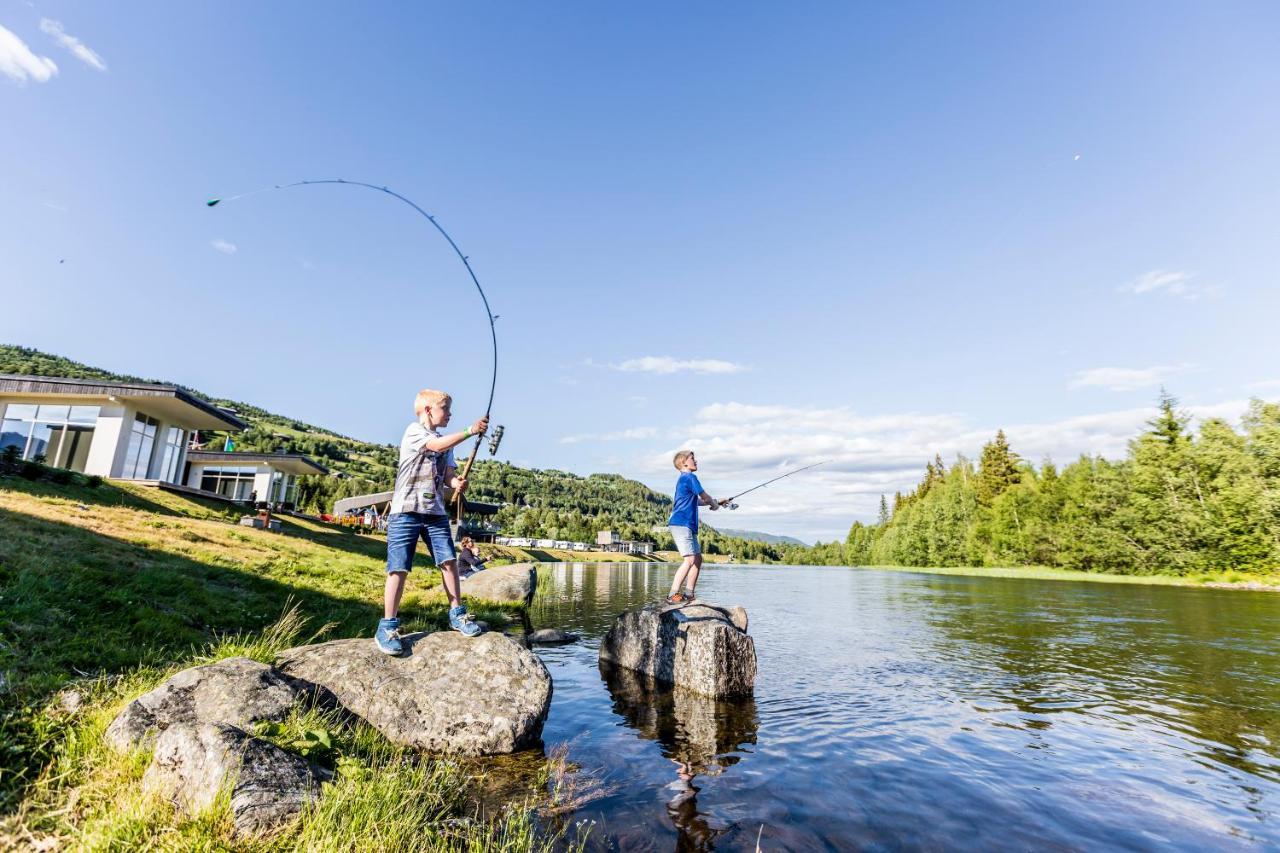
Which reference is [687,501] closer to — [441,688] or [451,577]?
[451,577]

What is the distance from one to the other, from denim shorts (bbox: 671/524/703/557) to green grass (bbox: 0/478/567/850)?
18.3 ft

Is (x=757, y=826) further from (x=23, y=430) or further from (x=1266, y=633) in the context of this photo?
(x=23, y=430)

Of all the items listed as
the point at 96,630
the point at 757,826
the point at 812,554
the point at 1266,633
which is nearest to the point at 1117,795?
the point at 757,826

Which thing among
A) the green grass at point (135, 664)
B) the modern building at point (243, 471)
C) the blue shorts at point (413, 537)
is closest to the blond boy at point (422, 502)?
the blue shorts at point (413, 537)

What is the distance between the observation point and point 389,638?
7.09m

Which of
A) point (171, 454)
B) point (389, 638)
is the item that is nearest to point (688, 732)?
point (389, 638)

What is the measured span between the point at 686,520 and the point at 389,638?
5.57 m

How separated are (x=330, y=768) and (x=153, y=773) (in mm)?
1411

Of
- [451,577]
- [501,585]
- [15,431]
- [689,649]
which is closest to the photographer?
[451,577]

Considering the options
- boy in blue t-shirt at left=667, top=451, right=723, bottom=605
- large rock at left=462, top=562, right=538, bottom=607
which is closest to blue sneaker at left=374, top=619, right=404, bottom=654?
boy in blue t-shirt at left=667, top=451, right=723, bottom=605

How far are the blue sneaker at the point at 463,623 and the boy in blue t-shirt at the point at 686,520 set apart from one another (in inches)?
165

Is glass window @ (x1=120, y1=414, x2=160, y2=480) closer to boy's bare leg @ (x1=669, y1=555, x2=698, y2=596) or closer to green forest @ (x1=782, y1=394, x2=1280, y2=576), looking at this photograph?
boy's bare leg @ (x1=669, y1=555, x2=698, y2=596)

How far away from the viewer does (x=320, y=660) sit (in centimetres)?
708

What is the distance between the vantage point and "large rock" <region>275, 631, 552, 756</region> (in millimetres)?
6613
